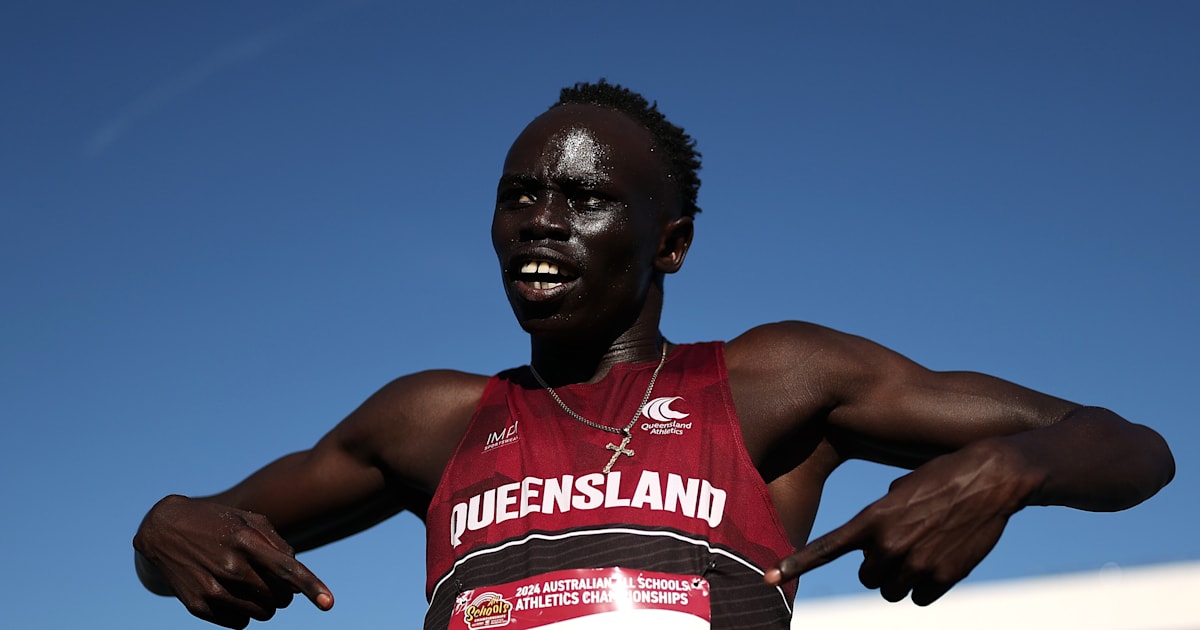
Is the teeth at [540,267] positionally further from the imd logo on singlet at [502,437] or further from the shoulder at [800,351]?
the shoulder at [800,351]

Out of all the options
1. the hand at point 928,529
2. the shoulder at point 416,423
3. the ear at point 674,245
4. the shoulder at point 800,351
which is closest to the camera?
the hand at point 928,529

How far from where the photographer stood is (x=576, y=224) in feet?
12.4

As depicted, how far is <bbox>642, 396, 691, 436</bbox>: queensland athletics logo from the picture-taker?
11.6 feet

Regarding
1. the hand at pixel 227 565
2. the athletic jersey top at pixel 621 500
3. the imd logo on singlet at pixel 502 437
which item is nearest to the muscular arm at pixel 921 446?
the athletic jersey top at pixel 621 500

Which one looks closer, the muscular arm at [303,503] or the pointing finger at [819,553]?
the pointing finger at [819,553]

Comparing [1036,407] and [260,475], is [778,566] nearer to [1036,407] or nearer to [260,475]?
[1036,407]

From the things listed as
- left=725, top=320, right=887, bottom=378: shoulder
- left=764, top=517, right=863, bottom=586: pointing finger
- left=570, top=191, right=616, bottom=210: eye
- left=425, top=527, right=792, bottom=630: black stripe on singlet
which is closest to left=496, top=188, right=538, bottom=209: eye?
left=570, top=191, right=616, bottom=210: eye

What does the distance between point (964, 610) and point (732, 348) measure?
789 cm

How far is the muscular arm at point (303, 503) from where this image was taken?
3.50 m

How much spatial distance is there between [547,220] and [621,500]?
0.94 m

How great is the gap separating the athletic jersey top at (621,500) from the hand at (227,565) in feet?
1.53

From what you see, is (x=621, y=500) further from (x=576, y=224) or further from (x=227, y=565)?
(x=227, y=565)

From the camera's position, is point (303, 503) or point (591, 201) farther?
point (303, 503)

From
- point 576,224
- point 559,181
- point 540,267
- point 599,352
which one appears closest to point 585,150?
point 559,181
